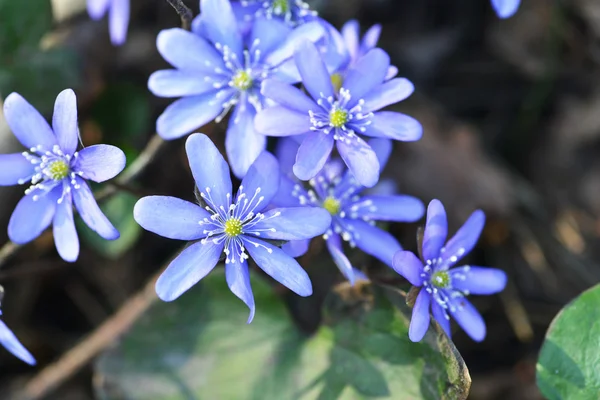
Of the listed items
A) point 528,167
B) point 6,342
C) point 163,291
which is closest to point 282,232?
point 163,291

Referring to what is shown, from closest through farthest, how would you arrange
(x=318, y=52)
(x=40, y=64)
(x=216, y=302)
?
(x=318, y=52) < (x=216, y=302) < (x=40, y=64)

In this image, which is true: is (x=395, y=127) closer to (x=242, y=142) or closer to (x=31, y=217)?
(x=242, y=142)

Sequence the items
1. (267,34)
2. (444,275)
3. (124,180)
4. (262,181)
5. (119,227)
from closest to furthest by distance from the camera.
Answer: (262,181), (444,275), (267,34), (124,180), (119,227)

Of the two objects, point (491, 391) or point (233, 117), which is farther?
point (491, 391)

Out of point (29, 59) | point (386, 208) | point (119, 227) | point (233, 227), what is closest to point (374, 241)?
point (386, 208)

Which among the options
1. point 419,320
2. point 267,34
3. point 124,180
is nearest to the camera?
point 419,320

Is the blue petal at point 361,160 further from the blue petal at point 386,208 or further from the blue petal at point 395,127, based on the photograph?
the blue petal at point 386,208

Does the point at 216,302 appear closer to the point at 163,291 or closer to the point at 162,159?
the point at 163,291

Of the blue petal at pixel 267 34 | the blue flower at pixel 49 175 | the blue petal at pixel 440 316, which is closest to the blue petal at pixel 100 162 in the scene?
the blue flower at pixel 49 175
